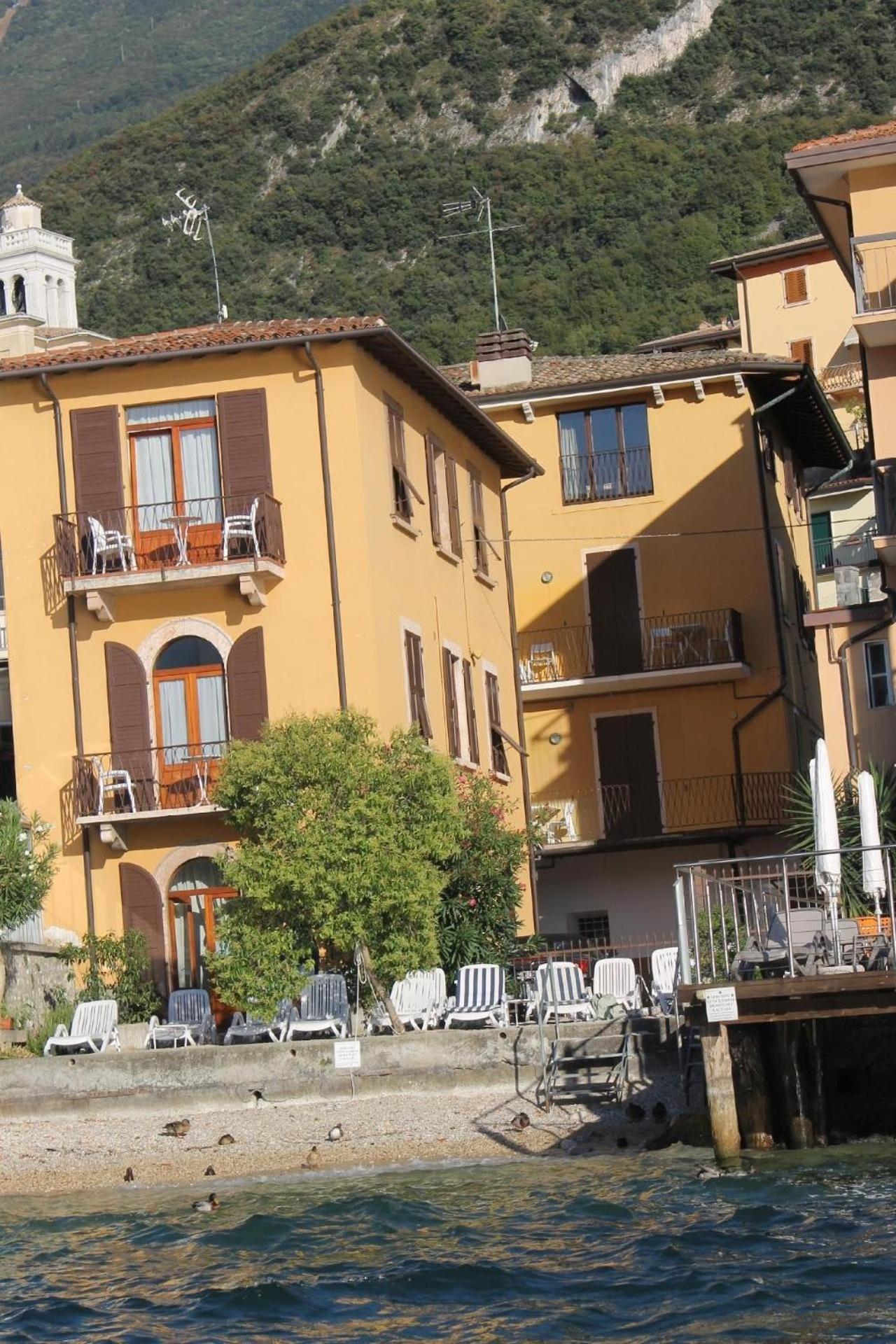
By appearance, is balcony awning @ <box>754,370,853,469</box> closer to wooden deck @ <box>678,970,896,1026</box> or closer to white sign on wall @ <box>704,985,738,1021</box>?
wooden deck @ <box>678,970,896,1026</box>

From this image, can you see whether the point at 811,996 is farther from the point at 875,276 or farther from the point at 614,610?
the point at 614,610

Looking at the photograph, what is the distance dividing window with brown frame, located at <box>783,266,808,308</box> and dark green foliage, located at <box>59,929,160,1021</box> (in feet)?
122

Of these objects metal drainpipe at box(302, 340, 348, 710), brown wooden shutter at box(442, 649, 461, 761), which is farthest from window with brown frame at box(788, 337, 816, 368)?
metal drainpipe at box(302, 340, 348, 710)

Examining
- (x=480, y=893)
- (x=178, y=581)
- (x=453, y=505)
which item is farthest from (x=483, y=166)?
(x=480, y=893)

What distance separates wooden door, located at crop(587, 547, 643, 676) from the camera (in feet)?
135

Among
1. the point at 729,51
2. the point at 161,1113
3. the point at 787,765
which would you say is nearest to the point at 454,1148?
the point at 161,1113

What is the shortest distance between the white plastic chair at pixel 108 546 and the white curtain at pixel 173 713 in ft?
5.73

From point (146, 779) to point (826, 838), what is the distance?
1082 centimetres

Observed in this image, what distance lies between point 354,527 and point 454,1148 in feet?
32.9

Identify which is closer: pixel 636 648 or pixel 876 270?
pixel 876 270

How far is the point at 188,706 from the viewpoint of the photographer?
102ft

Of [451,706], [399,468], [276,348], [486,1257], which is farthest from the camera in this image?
[451,706]

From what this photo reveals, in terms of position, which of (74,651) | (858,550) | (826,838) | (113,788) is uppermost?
(858,550)

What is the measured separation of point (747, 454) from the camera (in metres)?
41.4
